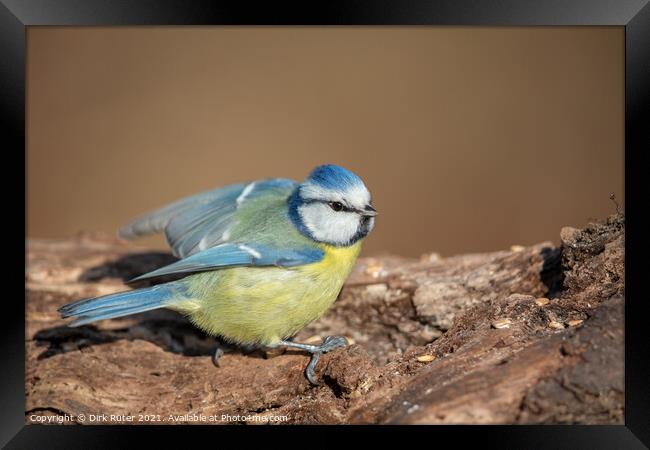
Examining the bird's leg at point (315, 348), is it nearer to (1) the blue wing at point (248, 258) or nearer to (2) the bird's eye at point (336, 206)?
(1) the blue wing at point (248, 258)

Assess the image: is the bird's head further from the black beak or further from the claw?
the claw

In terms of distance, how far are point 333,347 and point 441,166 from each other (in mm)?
4350

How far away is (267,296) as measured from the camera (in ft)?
8.95

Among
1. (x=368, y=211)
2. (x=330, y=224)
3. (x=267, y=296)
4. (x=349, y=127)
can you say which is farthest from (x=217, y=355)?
(x=349, y=127)

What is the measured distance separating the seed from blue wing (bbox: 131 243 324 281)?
83cm

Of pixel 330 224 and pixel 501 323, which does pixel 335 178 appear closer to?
pixel 330 224

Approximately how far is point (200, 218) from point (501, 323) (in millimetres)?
1735

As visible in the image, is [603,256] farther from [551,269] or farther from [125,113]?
[125,113]

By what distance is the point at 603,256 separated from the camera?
8.36 feet

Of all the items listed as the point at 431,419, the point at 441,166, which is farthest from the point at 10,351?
the point at 441,166

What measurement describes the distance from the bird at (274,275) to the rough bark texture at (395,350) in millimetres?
245

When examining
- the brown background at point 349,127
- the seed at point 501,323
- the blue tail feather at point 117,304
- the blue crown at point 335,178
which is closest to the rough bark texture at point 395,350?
the seed at point 501,323

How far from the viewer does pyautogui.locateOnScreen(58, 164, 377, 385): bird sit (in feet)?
8.92

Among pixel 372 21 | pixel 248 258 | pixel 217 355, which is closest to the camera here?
pixel 372 21
